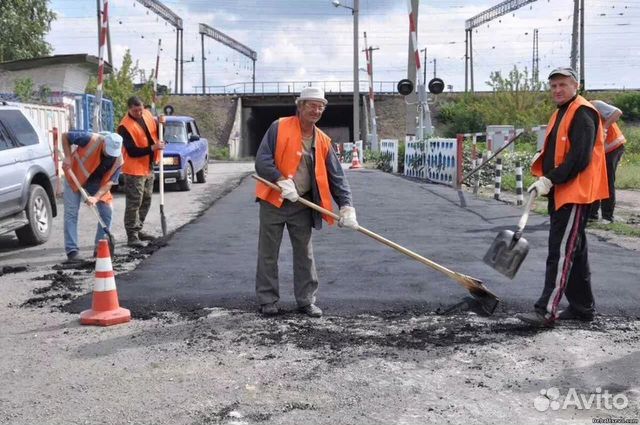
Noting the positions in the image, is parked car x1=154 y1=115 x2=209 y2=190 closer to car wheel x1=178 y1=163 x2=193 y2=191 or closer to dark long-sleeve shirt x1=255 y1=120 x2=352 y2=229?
car wheel x1=178 y1=163 x2=193 y2=191

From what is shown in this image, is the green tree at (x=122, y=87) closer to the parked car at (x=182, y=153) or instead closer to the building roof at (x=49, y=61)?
the building roof at (x=49, y=61)

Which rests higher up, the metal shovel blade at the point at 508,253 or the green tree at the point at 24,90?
the green tree at the point at 24,90

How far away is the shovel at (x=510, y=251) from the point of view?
5.26 metres

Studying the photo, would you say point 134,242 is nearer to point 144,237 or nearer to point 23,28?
point 144,237

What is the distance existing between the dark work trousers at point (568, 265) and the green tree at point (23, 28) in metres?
34.9

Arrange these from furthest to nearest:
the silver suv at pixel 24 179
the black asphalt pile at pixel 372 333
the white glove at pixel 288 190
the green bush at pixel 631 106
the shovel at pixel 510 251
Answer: the green bush at pixel 631 106, the silver suv at pixel 24 179, the white glove at pixel 288 190, the shovel at pixel 510 251, the black asphalt pile at pixel 372 333

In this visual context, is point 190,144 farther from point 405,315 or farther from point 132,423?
point 132,423

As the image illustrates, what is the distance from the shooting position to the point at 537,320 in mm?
5125

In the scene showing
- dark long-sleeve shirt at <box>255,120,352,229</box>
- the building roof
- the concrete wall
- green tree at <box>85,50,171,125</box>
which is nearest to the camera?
dark long-sleeve shirt at <box>255,120,352,229</box>

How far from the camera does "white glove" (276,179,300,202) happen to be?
5387mm

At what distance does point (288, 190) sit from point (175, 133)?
13959 millimetres

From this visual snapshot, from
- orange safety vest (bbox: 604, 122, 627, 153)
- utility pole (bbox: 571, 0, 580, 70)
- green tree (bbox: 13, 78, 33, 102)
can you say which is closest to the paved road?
orange safety vest (bbox: 604, 122, 627, 153)

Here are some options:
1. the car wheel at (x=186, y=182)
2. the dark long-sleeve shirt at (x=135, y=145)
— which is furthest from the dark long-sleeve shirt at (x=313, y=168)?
the car wheel at (x=186, y=182)

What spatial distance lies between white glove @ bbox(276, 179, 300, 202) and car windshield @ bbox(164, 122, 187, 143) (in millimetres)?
13701
